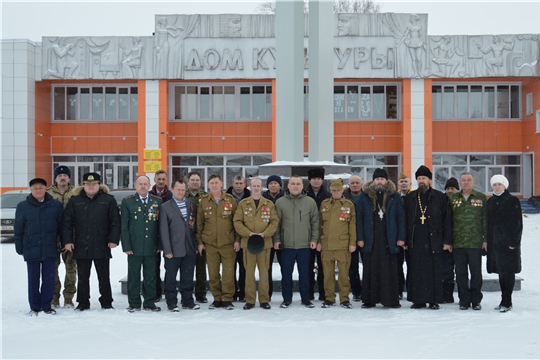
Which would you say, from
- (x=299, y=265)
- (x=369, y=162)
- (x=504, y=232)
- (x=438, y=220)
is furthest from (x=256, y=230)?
(x=369, y=162)

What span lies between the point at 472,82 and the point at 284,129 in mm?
18963

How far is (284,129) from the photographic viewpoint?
35.8 ft

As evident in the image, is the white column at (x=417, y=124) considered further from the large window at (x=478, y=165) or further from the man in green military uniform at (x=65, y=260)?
the man in green military uniform at (x=65, y=260)

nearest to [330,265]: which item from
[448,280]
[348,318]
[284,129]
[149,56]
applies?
[348,318]

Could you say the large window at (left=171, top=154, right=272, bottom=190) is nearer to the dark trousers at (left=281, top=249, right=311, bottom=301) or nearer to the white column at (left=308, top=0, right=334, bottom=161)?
the white column at (left=308, top=0, right=334, bottom=161)

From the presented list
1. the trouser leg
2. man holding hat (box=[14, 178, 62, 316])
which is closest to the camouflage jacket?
the trouser leg

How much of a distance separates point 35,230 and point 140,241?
4.15ft

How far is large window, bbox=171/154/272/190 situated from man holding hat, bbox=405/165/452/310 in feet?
65.7

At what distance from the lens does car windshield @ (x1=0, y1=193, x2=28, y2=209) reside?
16797mm

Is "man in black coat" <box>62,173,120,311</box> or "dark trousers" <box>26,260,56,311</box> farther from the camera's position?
"man in black coat" <box>62,173,120,311</box>

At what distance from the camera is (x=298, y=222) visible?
7773 millimetres

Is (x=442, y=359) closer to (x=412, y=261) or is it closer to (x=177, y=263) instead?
(x=412, y=261)

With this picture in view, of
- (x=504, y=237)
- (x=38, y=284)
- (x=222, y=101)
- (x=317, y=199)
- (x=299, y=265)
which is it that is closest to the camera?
(x=38, y=284)

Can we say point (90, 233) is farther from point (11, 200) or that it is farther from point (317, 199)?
point (11, 200)
